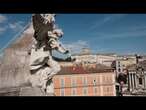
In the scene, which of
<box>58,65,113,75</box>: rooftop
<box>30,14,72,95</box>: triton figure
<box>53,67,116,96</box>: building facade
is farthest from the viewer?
<box>58,65,113,75</box>: rooftop

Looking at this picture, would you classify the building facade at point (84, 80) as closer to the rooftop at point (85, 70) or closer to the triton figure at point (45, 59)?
the rooftop at point (85, 70)

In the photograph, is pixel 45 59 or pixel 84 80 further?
pixel 84 80

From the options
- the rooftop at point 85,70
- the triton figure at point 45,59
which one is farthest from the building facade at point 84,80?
the triton figure at point 45,59

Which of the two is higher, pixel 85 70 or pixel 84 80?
pixel 85 70

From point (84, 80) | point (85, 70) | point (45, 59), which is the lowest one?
point (84, 80)

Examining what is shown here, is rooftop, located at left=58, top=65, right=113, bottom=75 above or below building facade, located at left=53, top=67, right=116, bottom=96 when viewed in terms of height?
above

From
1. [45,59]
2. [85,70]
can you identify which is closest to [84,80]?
[85,70]

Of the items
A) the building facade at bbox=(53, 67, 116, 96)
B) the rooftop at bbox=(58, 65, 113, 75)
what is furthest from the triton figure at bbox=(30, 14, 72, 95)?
the rooftop at bbox=(58, 65, 113, 75)

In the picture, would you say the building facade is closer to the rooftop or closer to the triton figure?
the rooftop

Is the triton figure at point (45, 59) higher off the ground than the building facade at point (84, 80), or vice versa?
the triton figure at point (45, 59)

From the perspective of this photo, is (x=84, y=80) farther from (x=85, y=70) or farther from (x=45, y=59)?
(x=45, y=59)
